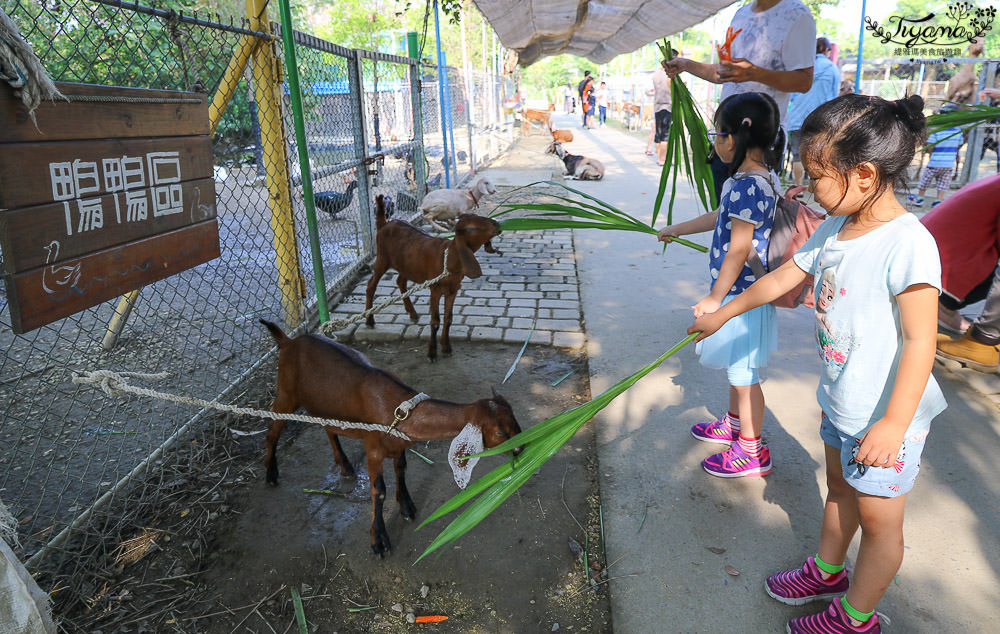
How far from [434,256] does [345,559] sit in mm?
2432

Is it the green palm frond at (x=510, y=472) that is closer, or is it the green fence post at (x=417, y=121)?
the green palm frond at (x=510, y=472)

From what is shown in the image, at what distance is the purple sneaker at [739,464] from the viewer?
2.95m

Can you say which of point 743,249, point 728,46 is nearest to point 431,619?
point 743,249

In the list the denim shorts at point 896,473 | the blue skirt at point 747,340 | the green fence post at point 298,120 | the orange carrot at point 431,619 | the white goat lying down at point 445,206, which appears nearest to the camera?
the denim shorts at point 896,473

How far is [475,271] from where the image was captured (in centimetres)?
404

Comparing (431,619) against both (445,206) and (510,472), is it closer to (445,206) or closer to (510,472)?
(510,472)

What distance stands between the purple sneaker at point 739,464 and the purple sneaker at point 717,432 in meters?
0.23

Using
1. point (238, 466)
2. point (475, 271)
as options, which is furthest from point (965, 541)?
point (238, 466)

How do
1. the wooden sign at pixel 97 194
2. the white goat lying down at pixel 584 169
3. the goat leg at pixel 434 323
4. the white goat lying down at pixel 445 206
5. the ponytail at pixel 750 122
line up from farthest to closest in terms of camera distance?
the white goat lying down at pixel 584 169
the white goat lying down at pixel 445 206
the goat leg at pixel 434 323
the ponytail at pixel 750 122
the wooden sign at pixel 97 194

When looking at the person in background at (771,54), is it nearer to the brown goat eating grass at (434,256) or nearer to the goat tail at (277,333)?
the brown goat eating grass at (434,256)

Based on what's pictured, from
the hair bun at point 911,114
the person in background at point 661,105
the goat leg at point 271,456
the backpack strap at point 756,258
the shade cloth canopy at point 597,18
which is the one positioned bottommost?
the goat leg at point 271,456

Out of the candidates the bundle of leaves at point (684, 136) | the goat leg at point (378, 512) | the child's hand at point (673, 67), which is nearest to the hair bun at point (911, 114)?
the bundle of leaves at point (684, 136)

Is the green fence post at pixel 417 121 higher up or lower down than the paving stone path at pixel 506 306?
higher up

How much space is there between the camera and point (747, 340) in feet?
9.04
